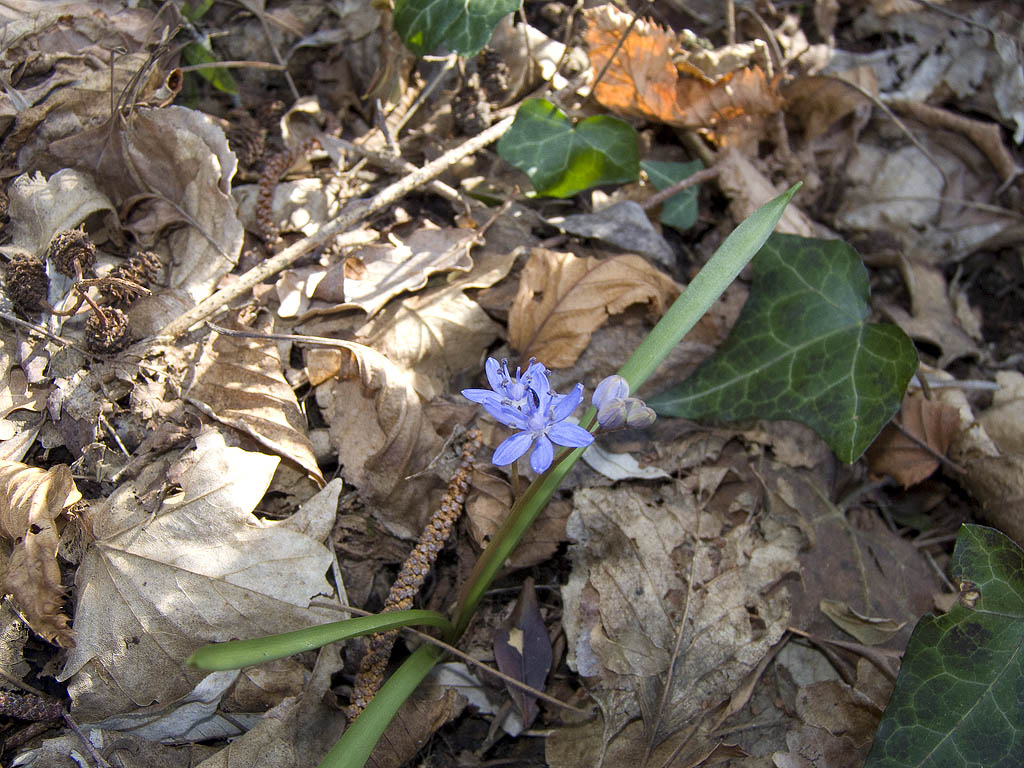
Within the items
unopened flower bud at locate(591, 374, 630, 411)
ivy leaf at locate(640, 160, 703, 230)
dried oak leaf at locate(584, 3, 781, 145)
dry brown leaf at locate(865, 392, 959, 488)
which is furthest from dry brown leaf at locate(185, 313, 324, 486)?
dry brown leaf at locate(865, 392, 959, 488)

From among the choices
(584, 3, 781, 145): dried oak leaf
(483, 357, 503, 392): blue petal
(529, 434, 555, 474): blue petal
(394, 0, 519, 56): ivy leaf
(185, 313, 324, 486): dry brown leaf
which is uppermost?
(394, 0, 519, 56): ivy leaf

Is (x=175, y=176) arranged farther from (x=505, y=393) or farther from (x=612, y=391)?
(x=612, y=391)

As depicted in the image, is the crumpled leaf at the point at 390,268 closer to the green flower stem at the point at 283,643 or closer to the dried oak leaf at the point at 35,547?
the dried oak leaf at the point at 35,547

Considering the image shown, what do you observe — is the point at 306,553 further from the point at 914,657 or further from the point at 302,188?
the point at 914,657

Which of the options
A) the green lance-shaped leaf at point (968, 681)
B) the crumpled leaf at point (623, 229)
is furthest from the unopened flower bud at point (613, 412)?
the crumpled leaf at point (623, 229)

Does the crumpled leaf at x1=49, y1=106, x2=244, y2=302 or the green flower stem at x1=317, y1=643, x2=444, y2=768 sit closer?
the green flower stem at x1=317, y1=643, x2=444, y2=768

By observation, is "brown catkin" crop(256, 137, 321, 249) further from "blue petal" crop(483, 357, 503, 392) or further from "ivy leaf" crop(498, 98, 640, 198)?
"blue petal" crop(483, 357, 503, 392)

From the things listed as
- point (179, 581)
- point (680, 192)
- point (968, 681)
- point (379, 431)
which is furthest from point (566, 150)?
point (968, 681)
